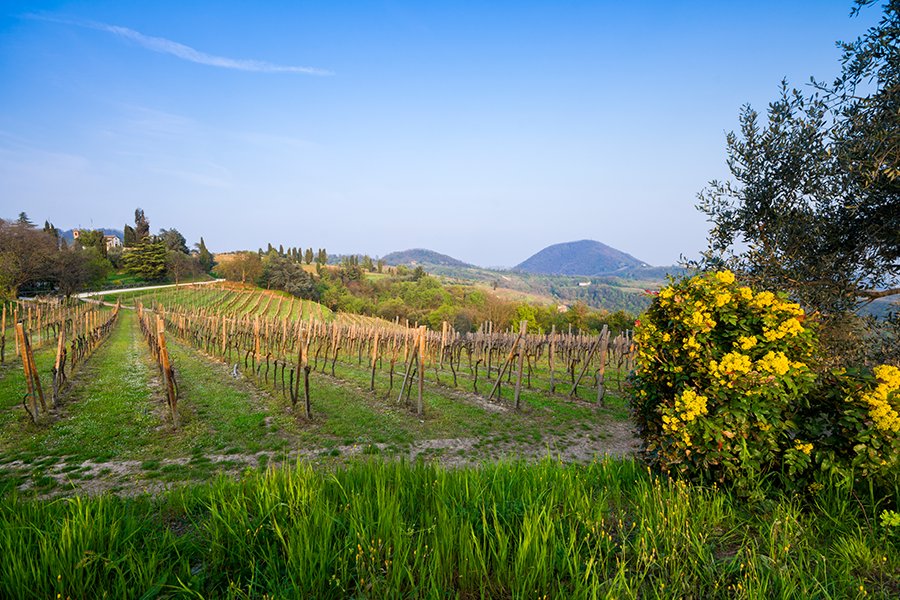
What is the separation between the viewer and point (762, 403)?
10.3ft

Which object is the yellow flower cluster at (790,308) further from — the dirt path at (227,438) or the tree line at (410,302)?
the tree line at (410,302)

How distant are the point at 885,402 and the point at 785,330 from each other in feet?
2.57

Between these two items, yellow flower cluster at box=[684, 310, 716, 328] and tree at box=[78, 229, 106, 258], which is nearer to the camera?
yellow flower cluster at box=[684, 310, 716, 328]

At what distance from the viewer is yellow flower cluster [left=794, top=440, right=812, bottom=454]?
119 inches

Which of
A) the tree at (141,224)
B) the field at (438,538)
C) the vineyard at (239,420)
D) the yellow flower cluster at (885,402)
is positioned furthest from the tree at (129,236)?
the yellow flower cluster at (885,402)

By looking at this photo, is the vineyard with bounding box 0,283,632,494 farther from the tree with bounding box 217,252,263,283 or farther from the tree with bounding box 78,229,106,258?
the tree with bounding box 78,229,106,258

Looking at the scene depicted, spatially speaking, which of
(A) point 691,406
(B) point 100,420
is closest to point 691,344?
(A) point 691,406

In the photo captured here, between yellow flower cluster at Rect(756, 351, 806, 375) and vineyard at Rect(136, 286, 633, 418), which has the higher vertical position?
yellow flower cluster at Rect(756, 351, 806, 375)

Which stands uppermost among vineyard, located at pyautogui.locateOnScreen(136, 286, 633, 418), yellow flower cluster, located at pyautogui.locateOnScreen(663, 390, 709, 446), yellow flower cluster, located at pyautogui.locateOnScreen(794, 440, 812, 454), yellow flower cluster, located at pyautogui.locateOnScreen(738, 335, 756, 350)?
yellow flower cluster, located at pyautogui.locateOnScreen(738, 335, 756, 350)

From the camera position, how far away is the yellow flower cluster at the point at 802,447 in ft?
9.92

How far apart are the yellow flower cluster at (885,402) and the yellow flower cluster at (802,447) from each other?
1.52 feet

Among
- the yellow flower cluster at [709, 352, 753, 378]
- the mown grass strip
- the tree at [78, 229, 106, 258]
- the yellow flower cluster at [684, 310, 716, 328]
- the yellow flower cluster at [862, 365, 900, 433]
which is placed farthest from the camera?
the tree at [78, 229, 106, 258]

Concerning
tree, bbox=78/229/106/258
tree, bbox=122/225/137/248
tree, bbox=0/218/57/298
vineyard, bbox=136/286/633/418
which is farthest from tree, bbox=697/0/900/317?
tree, bbox=122/225/137/248

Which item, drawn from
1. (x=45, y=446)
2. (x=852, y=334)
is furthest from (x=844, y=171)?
(x=45, y=446)
